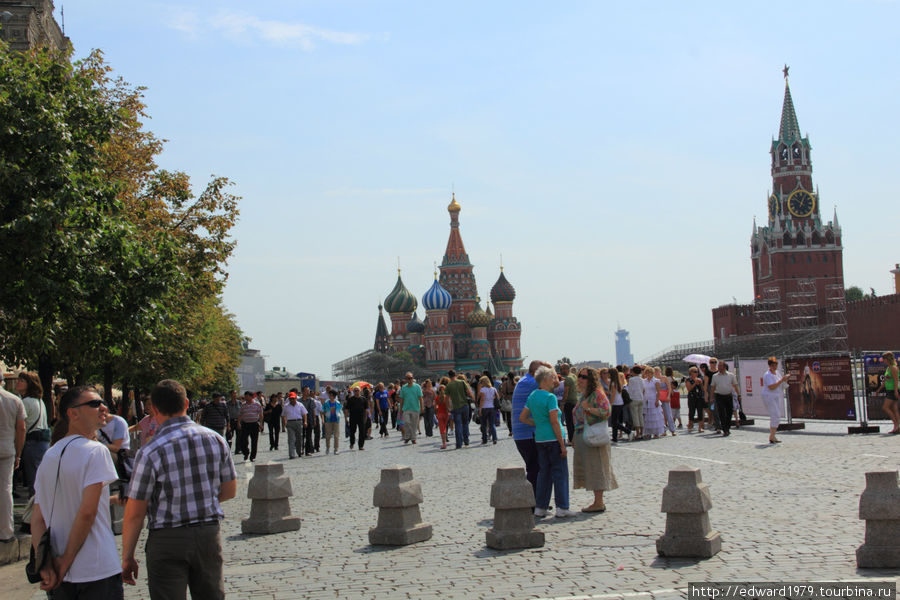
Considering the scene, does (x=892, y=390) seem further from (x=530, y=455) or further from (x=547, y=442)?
(x=547, y=442)

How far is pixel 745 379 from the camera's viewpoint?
24938 millimetres

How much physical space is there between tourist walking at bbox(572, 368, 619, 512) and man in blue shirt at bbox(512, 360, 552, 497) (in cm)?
46

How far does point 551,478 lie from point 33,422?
600cm

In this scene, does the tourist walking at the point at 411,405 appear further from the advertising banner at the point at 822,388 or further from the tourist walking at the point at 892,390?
the tourist walking at the point at 892,390

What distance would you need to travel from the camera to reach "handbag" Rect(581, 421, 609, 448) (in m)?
10.7

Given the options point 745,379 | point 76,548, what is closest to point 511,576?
point 76,548

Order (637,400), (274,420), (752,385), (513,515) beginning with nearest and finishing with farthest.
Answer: (513,515) < (637,400) < (752,385) < (274,420)

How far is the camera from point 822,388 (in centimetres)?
2153

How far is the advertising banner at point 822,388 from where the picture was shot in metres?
21.0

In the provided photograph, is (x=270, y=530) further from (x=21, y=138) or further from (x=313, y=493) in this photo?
(x=21, y=138)

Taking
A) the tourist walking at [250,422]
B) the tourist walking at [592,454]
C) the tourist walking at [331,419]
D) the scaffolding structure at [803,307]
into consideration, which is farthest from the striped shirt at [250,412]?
the scaffolding structure at [803,307]

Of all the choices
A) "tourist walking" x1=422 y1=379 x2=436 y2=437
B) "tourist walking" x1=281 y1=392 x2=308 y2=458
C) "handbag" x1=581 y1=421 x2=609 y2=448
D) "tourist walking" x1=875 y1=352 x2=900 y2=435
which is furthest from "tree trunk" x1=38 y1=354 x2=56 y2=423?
"tourist walking" x1=875 y1=352 x2=900 y2=435

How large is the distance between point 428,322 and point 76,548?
4655 inches

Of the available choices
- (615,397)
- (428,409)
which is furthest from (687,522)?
(428,409)
